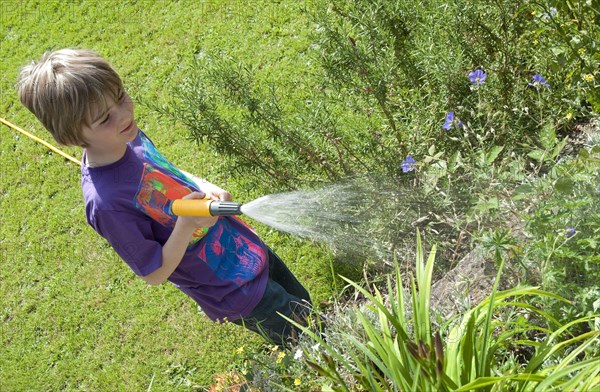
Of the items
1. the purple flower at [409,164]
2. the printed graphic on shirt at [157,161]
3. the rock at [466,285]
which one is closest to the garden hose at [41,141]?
the printed graphic on shirt at [157,161]

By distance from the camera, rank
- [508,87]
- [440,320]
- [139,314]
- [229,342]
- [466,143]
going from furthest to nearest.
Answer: [139,314] < [229,342] < [508,87] < [466,143] < [440,320]

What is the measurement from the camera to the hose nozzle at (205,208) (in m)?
2.31

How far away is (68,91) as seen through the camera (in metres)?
2.35

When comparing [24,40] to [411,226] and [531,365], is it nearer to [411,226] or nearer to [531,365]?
[411,226]

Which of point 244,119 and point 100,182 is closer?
point 100,182

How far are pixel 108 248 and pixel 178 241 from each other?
2.46 metres

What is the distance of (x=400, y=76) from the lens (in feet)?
11.0

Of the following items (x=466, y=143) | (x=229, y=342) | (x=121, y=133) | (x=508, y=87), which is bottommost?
(x=229, y=342)

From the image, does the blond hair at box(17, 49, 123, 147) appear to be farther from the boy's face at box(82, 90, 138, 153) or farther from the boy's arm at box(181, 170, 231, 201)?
the boy's arm at box(181, 170, 231, 201)

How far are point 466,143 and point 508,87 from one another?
45 centimetres

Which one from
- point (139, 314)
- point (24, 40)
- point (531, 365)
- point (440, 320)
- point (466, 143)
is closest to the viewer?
point (531, 365)

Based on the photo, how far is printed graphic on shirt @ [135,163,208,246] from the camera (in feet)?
8.42

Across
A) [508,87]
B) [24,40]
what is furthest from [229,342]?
[24,40]


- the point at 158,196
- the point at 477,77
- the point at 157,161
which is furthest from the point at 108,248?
the point at 477,77
